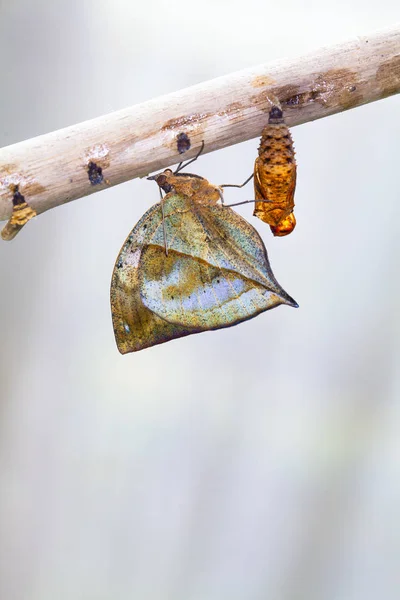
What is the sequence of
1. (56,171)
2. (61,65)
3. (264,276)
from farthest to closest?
(61,65), (264,276), (56,171)

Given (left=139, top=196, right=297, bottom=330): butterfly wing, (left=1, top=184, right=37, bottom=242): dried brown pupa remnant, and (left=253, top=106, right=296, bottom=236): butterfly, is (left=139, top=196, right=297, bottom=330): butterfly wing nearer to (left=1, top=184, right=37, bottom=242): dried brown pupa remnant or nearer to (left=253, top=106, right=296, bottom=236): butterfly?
(left=253, top=106, right=296, bottom=236): butterfly

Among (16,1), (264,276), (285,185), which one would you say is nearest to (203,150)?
(285,185)

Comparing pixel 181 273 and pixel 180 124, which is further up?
pixel 180 124

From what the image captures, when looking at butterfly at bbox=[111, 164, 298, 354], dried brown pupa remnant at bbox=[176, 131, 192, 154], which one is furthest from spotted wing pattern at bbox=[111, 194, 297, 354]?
dried brown pupa remnant at bbox=[176, 131, 192, 154]

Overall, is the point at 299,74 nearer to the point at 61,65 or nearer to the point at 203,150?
the point at 203,150

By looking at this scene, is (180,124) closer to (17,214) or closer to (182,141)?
(182,141)

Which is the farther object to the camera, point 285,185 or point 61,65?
point 61,65

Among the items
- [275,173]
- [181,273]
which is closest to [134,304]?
[181,273]
